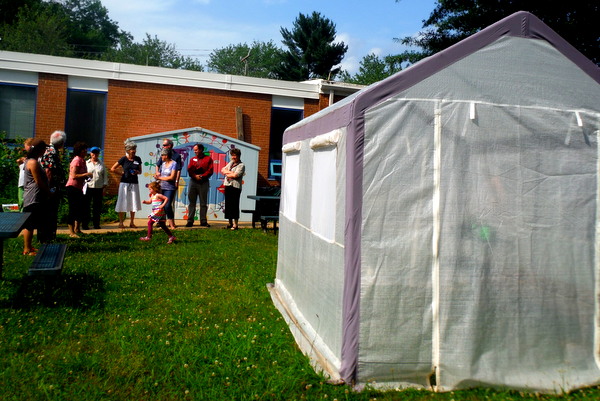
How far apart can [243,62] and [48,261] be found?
258 feet

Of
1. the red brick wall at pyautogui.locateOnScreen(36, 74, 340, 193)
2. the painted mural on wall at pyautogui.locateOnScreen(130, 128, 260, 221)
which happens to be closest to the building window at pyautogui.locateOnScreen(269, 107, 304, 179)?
the red brick wall at pyautogui.locateOnScreen(36, 74, 340, 193)

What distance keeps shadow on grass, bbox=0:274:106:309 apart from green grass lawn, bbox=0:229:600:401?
0.01 metres

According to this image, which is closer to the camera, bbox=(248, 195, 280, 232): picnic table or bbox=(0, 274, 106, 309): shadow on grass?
bbox=(0, 274, 106, 309): shadow on grass

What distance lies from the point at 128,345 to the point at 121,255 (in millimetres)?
4657

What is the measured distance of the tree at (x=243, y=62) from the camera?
82500 mm

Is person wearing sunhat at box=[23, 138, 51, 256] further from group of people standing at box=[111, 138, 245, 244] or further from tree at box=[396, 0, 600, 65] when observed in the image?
tree at box=[396, 0, 600, 65]

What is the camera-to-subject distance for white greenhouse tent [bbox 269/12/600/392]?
4.56m

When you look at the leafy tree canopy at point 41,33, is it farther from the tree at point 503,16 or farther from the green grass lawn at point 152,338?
the green grass lawn at point 152,338

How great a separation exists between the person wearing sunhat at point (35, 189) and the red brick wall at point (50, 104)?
9291 mm

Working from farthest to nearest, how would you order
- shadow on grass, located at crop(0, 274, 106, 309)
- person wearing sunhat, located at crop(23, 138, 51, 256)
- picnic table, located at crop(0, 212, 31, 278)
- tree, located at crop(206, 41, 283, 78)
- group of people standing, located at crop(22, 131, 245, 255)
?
1. tree, located at crop(206, 41, 283, 78)
2. group of people standing, located at crop(22, 131, 245, 255)
3. person wearing sunhat, located at crop(23, 138, 51, 256)
4. shadow on grass, located at crop(0, 274, 106, 309)
5. picnic table, located at crop(0, 212, 31, 278)

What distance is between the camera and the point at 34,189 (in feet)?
29.5

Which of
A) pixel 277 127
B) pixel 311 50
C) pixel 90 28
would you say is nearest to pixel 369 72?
pixel 311 50

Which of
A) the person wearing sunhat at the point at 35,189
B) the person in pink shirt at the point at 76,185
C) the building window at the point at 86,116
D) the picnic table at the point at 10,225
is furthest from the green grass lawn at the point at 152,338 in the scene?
the building window at the point at 86,116

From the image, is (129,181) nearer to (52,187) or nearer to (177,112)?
(52,187)
